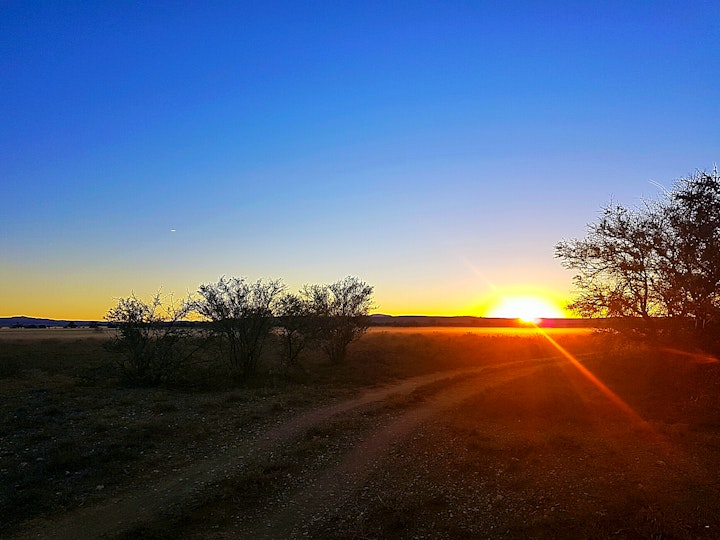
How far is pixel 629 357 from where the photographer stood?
24.4 meters

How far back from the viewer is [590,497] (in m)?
8.35

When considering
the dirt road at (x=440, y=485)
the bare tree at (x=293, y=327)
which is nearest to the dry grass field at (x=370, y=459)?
the dirt road at (x=440, y=485)

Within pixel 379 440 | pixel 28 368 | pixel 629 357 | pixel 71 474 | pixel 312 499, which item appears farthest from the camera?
pixel 28 368

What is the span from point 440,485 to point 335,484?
1968 millimetres

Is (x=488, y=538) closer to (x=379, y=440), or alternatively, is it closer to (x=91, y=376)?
(x=379, y=440)

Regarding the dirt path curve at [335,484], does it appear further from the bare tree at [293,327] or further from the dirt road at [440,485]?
the bare tree at [293,327]

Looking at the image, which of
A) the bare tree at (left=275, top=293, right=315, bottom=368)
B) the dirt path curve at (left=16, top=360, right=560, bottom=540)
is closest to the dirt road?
the dirt path curve at (left=16, top=360, right=560, bottom=540)

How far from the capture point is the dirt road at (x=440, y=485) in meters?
7.70

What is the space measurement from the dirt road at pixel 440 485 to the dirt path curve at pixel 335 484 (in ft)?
0.12

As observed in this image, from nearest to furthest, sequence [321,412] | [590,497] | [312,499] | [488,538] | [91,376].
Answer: [488,538]
[590,497]
[312,499]
[321,412]
[91,376]

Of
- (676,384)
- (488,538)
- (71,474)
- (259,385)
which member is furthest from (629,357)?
(71,474)

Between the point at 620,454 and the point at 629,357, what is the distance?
1559cm

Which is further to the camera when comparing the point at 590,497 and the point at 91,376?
the point at 91,376

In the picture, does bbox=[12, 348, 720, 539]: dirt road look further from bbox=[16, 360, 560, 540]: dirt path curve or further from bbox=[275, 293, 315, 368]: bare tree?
bbox=[275, 293, 315, 368]: bare tree
